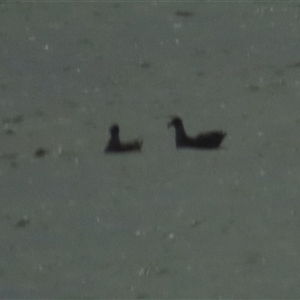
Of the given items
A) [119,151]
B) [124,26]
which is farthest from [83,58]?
[119,151]

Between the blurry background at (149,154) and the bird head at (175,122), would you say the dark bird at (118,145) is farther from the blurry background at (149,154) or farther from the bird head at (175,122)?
the bird head at (175,122)

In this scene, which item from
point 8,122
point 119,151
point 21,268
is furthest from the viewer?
point 8,122

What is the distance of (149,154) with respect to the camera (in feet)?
36.0

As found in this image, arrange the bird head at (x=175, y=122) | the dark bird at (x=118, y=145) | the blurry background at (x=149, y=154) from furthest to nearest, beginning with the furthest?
the bird head at (x=175, y=122) → the dark bird at (x=118, y=145) → the blurry background at (x=149, y=154)

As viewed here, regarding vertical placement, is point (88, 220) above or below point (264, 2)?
below

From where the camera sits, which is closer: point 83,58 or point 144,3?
point 83,58

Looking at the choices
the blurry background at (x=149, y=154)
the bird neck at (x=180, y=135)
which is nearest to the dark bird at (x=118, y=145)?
the blurry background at (x=149, y=154)

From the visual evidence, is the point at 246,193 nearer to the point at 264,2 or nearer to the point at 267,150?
the point at 267,150

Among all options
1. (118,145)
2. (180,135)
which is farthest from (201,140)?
(118,145)

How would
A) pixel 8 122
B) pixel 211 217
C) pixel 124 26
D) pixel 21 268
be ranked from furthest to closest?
pixel 124 26, pixel 8 122, pixel 211 217, pixel 21 268

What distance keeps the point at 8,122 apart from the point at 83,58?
192 cm

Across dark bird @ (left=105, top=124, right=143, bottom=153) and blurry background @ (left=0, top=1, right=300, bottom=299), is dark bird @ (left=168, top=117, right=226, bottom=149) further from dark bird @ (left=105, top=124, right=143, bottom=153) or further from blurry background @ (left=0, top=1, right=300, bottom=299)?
dark bird @ (left=105, top=124, right=143, bottom=153)

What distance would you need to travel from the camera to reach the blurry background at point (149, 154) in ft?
29.1

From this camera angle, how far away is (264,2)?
15.2m
